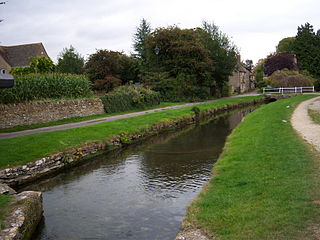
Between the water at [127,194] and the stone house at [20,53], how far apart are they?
1783 inches

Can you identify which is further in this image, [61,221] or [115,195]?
[115,195]

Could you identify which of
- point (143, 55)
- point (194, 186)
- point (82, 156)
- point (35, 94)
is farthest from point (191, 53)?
point (194, 186)

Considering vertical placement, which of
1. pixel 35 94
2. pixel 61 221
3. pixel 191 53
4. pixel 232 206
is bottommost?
pixel 61 221

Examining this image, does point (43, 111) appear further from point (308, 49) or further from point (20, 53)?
point (308, 49)

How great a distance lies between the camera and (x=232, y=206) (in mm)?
7500

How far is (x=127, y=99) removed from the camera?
32.6 m

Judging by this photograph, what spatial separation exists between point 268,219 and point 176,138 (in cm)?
1445

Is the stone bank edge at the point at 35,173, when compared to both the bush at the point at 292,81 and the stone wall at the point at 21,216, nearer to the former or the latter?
the stone wall at the point at 21,216

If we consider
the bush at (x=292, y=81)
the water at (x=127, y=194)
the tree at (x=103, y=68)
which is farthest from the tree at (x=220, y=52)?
the water at (x=127, y=194)

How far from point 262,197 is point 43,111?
1860 centimetres

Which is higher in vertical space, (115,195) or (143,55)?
(143,55)

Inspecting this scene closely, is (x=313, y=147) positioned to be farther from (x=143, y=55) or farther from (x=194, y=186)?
(x=143, y=55)

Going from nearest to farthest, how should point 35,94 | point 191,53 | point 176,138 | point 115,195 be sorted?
point 115,195
point 176,138
point 35,94
point 191,53

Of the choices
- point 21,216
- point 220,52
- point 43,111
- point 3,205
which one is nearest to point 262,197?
point 21,216
